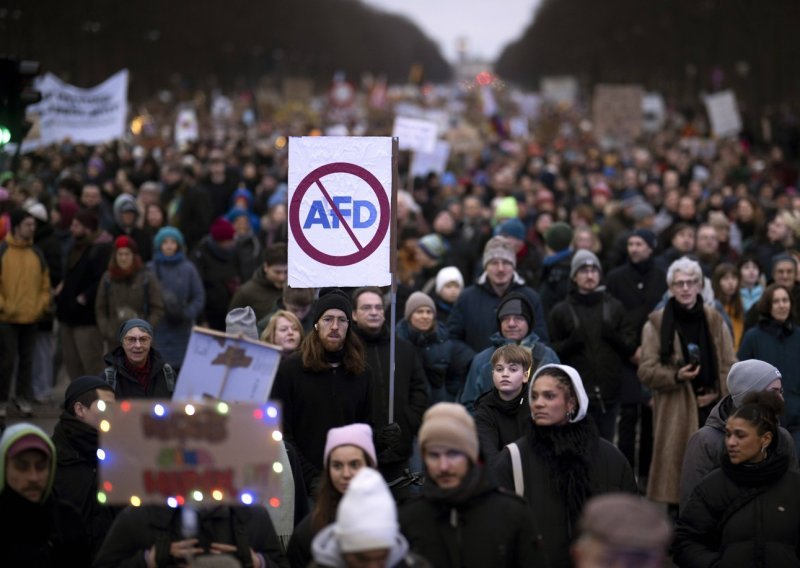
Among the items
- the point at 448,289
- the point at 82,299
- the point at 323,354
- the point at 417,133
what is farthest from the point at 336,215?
the point at 417,133

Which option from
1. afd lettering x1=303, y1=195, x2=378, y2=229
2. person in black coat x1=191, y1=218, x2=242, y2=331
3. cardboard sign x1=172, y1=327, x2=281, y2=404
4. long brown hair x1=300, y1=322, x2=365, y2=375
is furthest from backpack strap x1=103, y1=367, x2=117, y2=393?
person in black coat x1=191, y1=218, x2=242, y2=331

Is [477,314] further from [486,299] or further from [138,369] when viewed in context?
[138,369]

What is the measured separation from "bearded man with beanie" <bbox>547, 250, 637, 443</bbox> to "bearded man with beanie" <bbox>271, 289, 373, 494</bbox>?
283 centimetres

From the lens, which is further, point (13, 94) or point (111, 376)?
point (13, 94)

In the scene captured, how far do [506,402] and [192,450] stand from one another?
2.47 m

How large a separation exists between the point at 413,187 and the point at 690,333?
41.4 ft

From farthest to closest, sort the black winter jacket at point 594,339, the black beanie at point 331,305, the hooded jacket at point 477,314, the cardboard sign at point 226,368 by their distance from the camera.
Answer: the black winter jacket at point 594,339 < the hooded jacket at point 477,314 < the black beanie at point 331,305 < the cardboard sign at point 226,368

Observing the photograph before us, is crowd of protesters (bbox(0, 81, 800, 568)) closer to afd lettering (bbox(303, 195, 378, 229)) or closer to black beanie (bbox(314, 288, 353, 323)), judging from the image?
black beanie (bbox(314, 288, 353, 323))

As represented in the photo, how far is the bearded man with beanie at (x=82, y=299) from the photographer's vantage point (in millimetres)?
13711

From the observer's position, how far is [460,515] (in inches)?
226

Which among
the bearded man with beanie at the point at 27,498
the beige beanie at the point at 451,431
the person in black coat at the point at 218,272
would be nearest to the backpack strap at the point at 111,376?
the bearded man with beanie at the point at 27,498

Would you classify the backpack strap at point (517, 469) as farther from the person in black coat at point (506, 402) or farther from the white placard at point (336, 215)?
the white placard at point (336, 215)

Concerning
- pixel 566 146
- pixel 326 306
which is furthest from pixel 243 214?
pixel 566 146

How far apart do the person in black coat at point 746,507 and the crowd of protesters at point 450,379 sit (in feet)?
0.03
